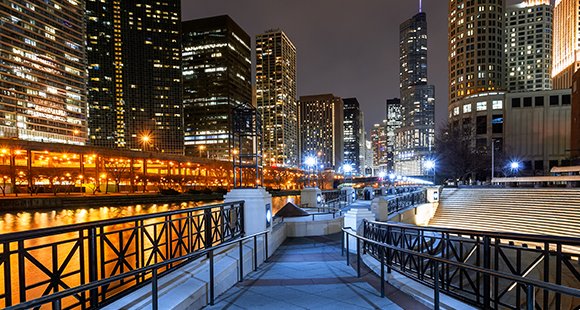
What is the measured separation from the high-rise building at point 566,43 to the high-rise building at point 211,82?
5946 inches

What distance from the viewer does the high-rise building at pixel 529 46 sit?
417 feet

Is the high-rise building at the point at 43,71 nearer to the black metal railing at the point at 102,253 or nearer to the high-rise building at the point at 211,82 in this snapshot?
the high-rise building at the point at 211,82

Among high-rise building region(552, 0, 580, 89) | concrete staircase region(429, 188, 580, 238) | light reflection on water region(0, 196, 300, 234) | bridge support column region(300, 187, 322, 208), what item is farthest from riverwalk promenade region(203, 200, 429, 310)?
high-rise building region(552, 0, 580, 89)

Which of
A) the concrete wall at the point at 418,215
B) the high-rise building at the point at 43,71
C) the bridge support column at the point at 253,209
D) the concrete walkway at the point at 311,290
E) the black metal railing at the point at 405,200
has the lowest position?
the concrete wall at the point at 418,215

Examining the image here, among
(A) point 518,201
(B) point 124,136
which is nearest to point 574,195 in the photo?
(A) point 518,201

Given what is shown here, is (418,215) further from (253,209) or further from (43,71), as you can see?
(43,71)

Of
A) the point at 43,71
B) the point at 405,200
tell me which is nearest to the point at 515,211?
the point at 405,200

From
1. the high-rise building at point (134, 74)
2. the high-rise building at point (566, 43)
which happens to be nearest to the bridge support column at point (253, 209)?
the high-rise building at point (566, 43)

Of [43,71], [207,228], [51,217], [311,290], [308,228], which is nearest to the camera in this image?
[311,290]

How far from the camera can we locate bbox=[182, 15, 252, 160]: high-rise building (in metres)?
167

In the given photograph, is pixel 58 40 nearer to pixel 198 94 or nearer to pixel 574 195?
pixel 198 94

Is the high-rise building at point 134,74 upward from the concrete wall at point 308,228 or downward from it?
upward

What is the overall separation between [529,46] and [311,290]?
17070 centimetres

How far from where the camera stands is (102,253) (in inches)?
161
